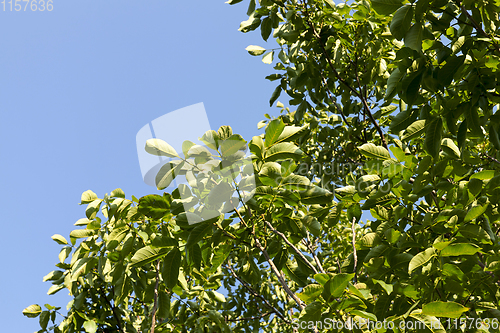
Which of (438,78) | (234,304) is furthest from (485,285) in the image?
(234,304)

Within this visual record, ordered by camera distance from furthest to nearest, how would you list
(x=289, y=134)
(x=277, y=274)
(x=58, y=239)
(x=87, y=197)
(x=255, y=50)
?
(x=255, y=50) → (x=58, y=239) → (x=87, y=197) → (x=277, y=274) → (x=289, y=134)

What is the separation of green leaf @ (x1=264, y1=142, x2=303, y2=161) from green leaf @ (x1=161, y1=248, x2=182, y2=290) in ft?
2.12

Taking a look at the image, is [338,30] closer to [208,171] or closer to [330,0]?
[330,0]

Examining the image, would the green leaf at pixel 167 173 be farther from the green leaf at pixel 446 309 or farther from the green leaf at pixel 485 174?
the green leaf at pixel 485 174

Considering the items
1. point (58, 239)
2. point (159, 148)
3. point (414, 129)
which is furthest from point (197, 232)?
point (58, 239)

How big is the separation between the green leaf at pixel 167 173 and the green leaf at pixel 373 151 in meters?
1.02

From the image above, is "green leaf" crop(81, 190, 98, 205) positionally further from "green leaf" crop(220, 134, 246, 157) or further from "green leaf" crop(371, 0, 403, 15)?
"green leaf" crop(371, 0, 403, 15)

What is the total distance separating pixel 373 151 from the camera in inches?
73.3

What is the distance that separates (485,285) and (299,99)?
2339 millimetres

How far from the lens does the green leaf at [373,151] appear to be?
1855 mm

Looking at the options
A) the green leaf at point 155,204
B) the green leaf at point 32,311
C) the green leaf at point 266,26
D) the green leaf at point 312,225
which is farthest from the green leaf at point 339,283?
the green leaf at point 32,311

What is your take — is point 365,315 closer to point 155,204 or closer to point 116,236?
point 155,204

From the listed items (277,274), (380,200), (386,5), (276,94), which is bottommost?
(277,274)

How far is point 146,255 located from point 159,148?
1.85 feet
